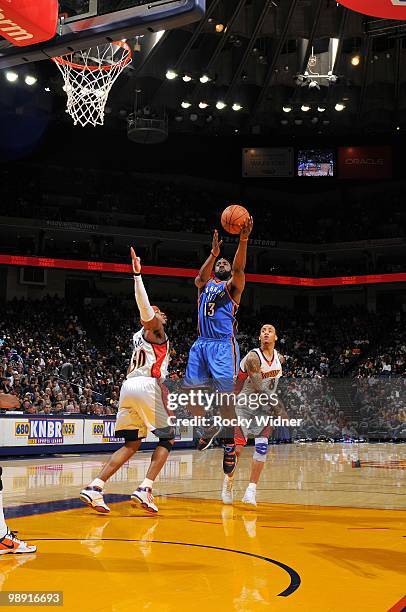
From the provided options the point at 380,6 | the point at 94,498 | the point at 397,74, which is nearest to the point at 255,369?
the point at 94,498

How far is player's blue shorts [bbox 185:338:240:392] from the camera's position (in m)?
8.32

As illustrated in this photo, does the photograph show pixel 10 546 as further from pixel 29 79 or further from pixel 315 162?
pixel 315 162

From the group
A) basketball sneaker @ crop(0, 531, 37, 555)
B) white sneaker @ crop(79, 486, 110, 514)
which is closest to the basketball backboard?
white sneaker @ crop(79, 486, 110, 514)

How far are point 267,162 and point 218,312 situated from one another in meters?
30.5

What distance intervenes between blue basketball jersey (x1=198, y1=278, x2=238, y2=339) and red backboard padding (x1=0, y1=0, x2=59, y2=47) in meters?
3.39

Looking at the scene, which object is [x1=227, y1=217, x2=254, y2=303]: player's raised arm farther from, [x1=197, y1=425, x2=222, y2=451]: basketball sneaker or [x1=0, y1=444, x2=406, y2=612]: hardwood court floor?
[x1=0, y1=444, x2=406, y2=612]: hardwood court floor

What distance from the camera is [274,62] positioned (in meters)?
28.0

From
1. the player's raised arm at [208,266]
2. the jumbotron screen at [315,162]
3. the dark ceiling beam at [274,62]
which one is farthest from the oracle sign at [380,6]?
the jumbotron screen at [315,162]

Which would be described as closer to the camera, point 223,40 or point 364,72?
point 223,40

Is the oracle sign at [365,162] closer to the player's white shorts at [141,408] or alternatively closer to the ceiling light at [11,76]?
the ceiling light at [11,76]

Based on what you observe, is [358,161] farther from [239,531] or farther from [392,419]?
[239,531]

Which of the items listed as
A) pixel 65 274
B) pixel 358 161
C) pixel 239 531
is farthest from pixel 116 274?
pixel 239 531

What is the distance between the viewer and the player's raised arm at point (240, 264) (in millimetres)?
7875

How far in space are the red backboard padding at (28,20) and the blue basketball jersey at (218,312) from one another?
339cm
